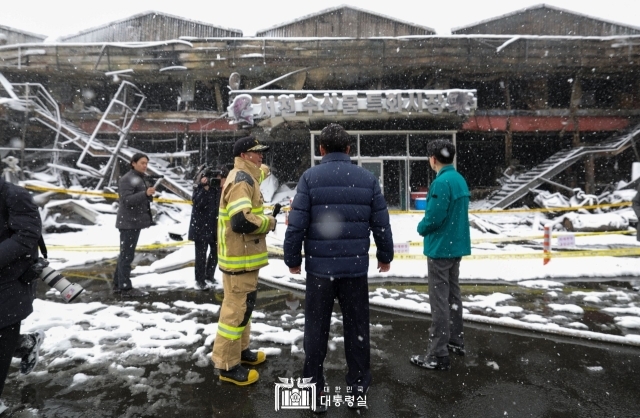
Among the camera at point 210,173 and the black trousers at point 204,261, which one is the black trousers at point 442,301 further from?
the black trousers at point 204,261

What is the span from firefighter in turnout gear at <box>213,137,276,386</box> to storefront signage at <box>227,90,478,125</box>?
12018mm

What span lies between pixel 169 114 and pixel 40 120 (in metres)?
5.79

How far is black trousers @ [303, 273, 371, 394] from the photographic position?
3084 mm

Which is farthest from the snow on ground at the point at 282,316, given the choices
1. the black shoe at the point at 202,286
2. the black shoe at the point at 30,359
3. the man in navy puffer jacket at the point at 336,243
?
the man in navy puffer jacket at the point at 336,243

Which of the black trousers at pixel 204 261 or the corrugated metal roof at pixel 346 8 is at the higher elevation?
the corrugated metal roof at pixel 346 8

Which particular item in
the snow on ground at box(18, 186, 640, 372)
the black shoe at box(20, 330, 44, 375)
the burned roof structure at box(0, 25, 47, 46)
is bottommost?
the snow on ground at box(18, 186, 640, 372)

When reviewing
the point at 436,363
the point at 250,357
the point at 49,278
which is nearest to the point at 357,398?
the point at 436,363

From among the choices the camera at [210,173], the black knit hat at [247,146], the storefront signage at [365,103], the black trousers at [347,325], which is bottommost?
the black trousers at [347,325]

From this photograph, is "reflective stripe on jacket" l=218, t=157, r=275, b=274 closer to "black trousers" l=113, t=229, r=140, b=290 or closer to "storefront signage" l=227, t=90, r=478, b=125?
"black trousers" l=113, t=229, r=140, b=290

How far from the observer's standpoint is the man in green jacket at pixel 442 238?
3.76m

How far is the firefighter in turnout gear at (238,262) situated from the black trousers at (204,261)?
296 cm

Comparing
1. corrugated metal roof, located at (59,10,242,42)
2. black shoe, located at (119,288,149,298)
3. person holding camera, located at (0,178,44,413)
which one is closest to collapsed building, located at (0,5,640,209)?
corrugated metal roof, located at (59,10,242,42)

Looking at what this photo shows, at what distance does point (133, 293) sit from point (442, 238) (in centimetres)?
476

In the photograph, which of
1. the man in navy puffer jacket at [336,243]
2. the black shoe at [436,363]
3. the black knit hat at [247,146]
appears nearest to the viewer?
the man in navy puffer jacket at [336,243]
